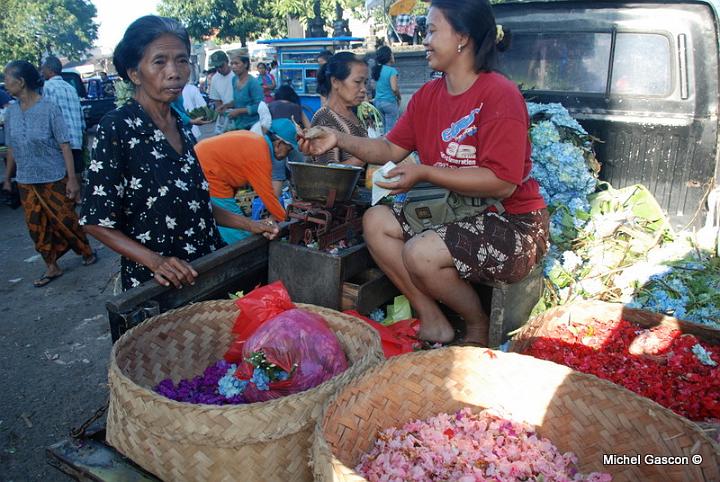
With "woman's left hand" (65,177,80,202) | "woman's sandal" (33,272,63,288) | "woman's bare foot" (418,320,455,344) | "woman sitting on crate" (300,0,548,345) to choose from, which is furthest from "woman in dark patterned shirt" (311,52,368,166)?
"woman's sandal" (33,272,63,288)

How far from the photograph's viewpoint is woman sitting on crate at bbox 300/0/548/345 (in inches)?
94.4

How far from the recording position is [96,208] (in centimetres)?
223

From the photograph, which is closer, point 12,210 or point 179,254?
point 179,254

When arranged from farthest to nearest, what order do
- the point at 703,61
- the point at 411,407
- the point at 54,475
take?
the point at 703,61 < the point at 54,475 < the point at 411,407

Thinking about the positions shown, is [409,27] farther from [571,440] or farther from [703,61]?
[571,440]

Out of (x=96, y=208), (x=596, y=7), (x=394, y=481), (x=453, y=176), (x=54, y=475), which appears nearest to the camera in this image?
(x=394, y=481)

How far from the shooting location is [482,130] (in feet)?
7.93

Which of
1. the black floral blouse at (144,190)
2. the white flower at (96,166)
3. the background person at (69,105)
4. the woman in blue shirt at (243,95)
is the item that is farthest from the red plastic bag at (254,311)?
the woman in blue shirt at (243,95)

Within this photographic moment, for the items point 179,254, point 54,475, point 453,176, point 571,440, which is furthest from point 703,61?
point 54,475

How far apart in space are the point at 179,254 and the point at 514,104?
1667 mm

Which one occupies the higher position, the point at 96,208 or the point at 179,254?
the point at 96,208

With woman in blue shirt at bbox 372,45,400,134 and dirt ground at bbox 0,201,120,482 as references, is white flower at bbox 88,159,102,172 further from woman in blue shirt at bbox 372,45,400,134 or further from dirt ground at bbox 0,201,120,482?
woman in blue shirt at bbox 372,45,400,134

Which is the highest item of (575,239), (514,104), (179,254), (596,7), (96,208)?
(596,7)

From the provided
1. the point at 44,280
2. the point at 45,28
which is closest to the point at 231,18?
the point at 45,28
